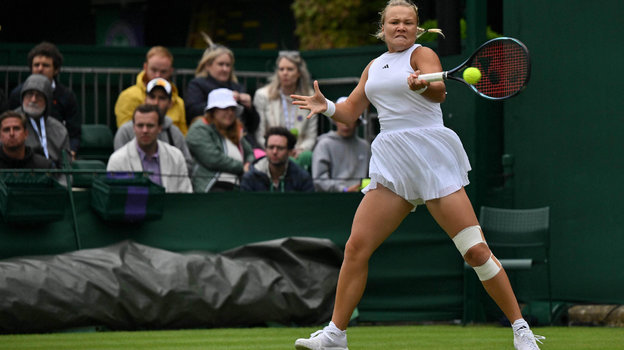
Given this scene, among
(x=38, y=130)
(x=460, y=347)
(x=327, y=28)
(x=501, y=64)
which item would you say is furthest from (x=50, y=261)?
(x=327, y=28)

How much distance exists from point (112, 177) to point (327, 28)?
658 cm

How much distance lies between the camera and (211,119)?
950 cm

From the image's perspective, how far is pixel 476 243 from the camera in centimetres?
559

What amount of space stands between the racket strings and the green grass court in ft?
5.02

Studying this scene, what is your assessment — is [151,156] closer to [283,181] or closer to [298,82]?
[283,181]

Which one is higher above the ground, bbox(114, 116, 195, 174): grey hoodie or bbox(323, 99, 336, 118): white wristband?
bbox(323, 99, 336, 118): white wristband

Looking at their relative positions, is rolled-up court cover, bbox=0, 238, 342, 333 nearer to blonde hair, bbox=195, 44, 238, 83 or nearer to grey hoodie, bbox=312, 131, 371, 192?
grey hoodie, bbox=312, 131, 371, 192

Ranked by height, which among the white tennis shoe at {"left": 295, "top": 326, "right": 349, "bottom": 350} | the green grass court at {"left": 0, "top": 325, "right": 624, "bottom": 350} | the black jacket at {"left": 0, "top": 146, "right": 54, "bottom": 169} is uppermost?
the black jacket at {"left": 0, "top": 146, "right": 54, "bottom": 169}

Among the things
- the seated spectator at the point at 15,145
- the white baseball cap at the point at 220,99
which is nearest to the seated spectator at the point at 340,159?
the white baseball cap at the point at 220,99

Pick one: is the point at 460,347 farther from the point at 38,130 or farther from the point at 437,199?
the point at 38,130

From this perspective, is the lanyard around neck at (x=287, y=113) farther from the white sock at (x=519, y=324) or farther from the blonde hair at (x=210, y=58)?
the white sock at (x=519, y=324)

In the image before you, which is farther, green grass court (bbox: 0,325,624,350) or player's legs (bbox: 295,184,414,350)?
green grass court (bbox: 0,325,624,350)

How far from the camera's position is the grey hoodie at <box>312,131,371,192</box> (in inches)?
380

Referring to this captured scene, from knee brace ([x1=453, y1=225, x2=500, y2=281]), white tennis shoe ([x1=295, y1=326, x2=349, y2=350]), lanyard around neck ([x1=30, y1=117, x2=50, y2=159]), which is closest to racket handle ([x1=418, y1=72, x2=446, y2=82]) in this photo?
knee brace ([x1=453, y1=225, x2=500, y2=281])
